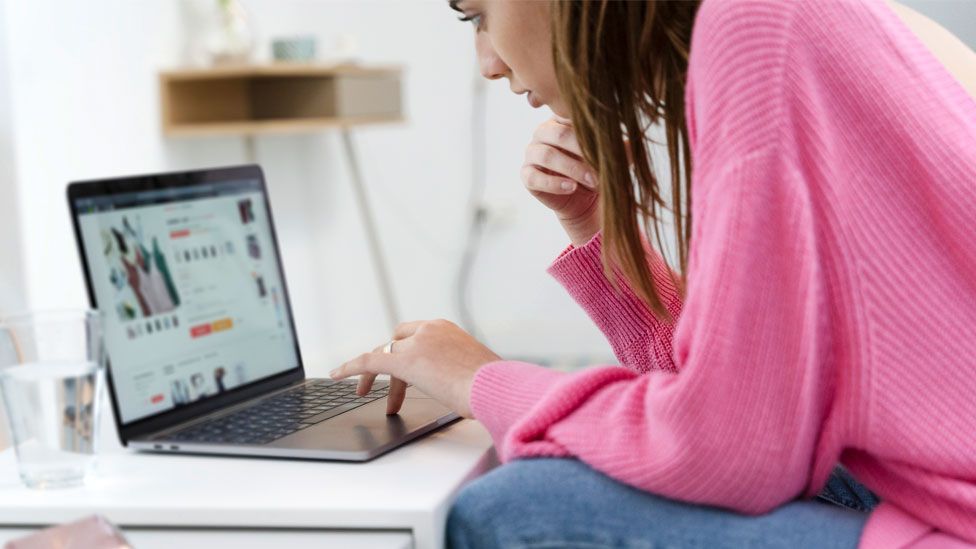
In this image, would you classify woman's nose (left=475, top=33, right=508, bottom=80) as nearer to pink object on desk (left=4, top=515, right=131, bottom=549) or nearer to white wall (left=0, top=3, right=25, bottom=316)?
pink object on desk (left=4, top=515, right=131, bottom=549)

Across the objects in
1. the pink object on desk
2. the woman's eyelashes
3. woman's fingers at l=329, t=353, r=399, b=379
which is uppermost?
the woman's eyelashes

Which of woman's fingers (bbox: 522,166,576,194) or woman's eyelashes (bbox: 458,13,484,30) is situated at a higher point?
woman's eyelashes (bbox: 458,13,484,30)

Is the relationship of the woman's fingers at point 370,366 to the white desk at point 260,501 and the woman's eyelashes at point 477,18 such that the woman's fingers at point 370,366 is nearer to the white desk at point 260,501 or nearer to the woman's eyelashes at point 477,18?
the white desk at point 260,501

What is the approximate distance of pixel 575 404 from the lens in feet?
2.87

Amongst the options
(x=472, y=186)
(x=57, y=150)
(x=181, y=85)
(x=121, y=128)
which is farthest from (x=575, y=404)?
(x=472, y=186)

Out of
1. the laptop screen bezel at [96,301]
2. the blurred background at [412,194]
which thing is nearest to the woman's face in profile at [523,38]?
the laptop screen bezel at [96,301]

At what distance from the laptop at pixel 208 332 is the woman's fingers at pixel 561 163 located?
246 millimetres

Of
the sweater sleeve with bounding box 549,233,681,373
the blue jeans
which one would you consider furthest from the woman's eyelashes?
the blue jeans

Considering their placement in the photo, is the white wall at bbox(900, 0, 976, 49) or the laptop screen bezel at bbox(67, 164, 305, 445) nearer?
the laptop screen bezel at bbox(67, 164, 305, 445)

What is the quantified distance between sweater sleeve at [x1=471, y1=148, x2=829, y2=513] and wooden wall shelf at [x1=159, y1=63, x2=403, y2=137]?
8.49ft

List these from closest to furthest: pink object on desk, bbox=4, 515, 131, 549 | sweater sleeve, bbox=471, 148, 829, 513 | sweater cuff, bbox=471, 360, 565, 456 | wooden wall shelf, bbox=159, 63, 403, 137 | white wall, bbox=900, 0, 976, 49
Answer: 1. pink object on desk, bbox=4, 515, 131, 549
2. sweater sleeve, bbox=471, 148, 829, 513
3. sweater cuff, bbox=471, 360, 565, 456
4. white wall, bbox=900, 0, 976, 49
5. wooden wall shelf, bbox=159, 63, 403, 137

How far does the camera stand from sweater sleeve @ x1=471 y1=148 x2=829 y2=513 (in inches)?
30.8

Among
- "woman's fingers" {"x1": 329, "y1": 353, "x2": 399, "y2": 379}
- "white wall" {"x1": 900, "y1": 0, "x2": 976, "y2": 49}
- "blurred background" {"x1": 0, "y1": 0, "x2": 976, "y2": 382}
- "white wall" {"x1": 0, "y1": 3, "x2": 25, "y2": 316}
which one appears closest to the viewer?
"woman's fingers" {"x1": 329, "y1": 353, "x2": 399, "y2": 379}

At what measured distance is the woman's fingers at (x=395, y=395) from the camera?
3.36 ft
